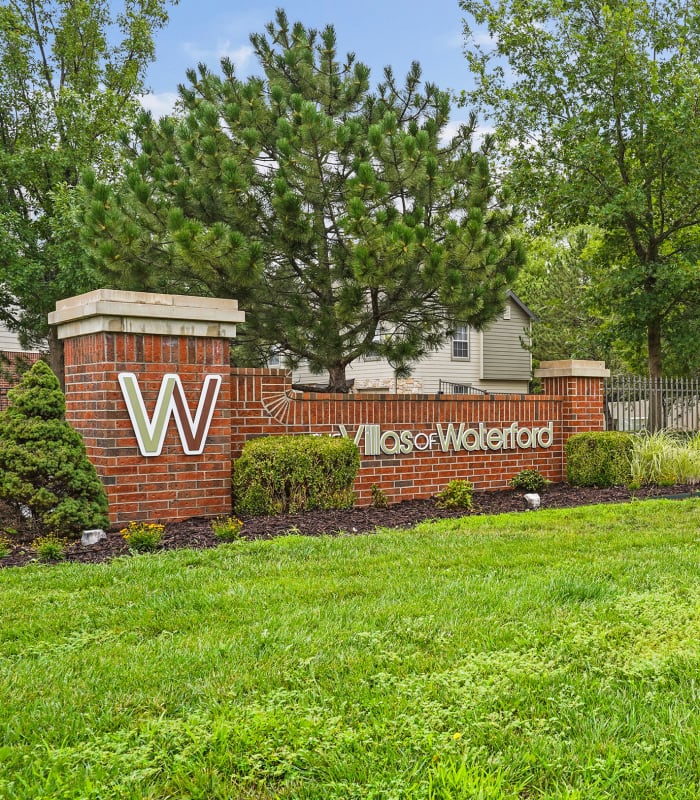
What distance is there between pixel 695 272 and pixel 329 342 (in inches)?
308

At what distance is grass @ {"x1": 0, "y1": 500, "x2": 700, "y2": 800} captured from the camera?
226cm

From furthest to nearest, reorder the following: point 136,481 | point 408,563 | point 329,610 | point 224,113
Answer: point 224,113 → point 136,481 → point 408,563 → point 329,610

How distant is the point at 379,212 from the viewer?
28.3ft

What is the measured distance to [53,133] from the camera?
15836mm

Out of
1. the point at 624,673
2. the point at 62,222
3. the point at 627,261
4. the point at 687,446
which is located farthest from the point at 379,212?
the point at 627,261

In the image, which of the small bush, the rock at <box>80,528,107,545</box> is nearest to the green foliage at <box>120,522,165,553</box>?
the rock at <box>80,528,107,545</box>

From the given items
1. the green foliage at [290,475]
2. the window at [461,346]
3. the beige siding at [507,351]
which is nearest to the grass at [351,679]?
the green foliage at [290,475]

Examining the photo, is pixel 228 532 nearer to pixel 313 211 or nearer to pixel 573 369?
pixel 313 211

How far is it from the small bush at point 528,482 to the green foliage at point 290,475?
3184 mm

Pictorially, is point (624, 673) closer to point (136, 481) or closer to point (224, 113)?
point (136, 481)

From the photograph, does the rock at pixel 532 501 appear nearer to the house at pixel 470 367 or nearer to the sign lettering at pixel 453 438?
the sign lettering at pixel 453 438

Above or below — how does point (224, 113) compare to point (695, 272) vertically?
above

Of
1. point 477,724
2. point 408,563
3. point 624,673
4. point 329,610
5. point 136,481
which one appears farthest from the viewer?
point 136,481

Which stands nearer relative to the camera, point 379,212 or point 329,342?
point 379,212
